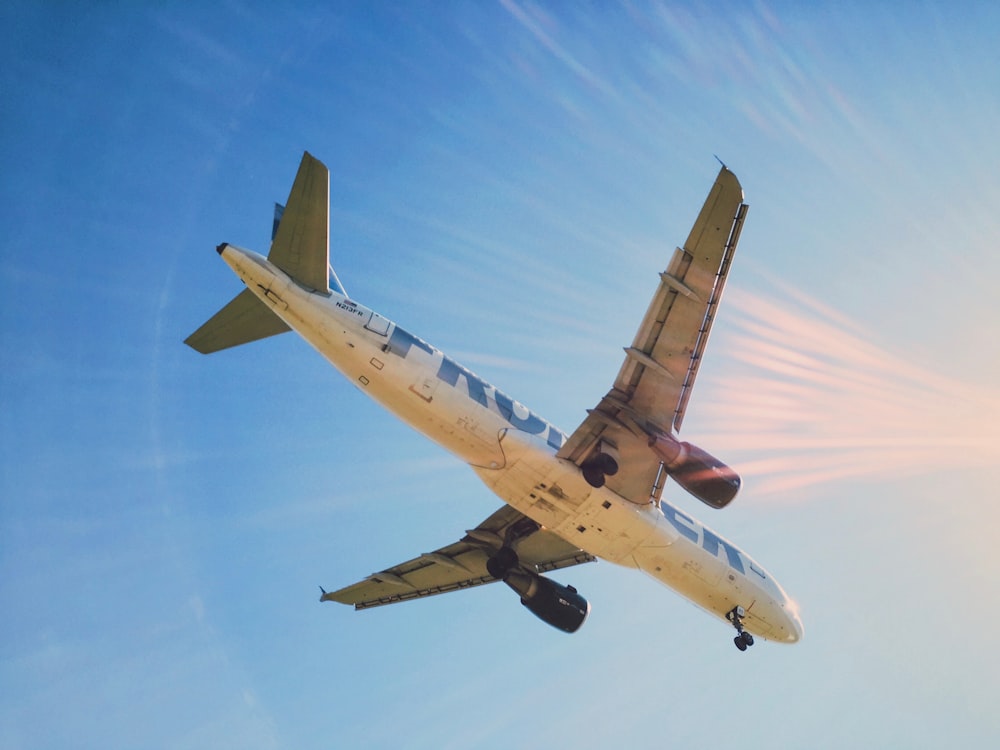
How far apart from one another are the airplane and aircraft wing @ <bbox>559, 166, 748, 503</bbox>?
3 cm

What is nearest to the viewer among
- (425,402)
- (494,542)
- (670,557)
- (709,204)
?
(709,204)

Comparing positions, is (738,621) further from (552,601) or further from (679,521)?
(552,601)

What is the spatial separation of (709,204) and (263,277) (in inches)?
388

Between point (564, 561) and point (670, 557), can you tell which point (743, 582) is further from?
point (564, 561)

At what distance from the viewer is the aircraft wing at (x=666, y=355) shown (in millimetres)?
16547

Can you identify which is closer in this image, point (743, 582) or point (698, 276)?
point (698, 276)

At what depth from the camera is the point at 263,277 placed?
1814cm

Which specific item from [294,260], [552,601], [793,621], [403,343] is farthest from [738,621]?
[294,260]

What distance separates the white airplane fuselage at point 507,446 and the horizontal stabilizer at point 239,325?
1.75m

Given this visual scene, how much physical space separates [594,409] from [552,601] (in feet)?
26.4

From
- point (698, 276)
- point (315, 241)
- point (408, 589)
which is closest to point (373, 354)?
point (315, 241)

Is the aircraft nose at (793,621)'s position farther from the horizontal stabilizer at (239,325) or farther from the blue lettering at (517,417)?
the horizontal stabilizer at (239,325)

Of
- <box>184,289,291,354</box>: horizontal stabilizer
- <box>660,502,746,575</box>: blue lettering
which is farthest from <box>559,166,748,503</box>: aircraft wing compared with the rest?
<box>184,289,291,354</box>: horizontal stabilizer

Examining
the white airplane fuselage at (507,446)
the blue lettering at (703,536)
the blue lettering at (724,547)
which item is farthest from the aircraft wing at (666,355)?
the blue lettering at (724,547)
